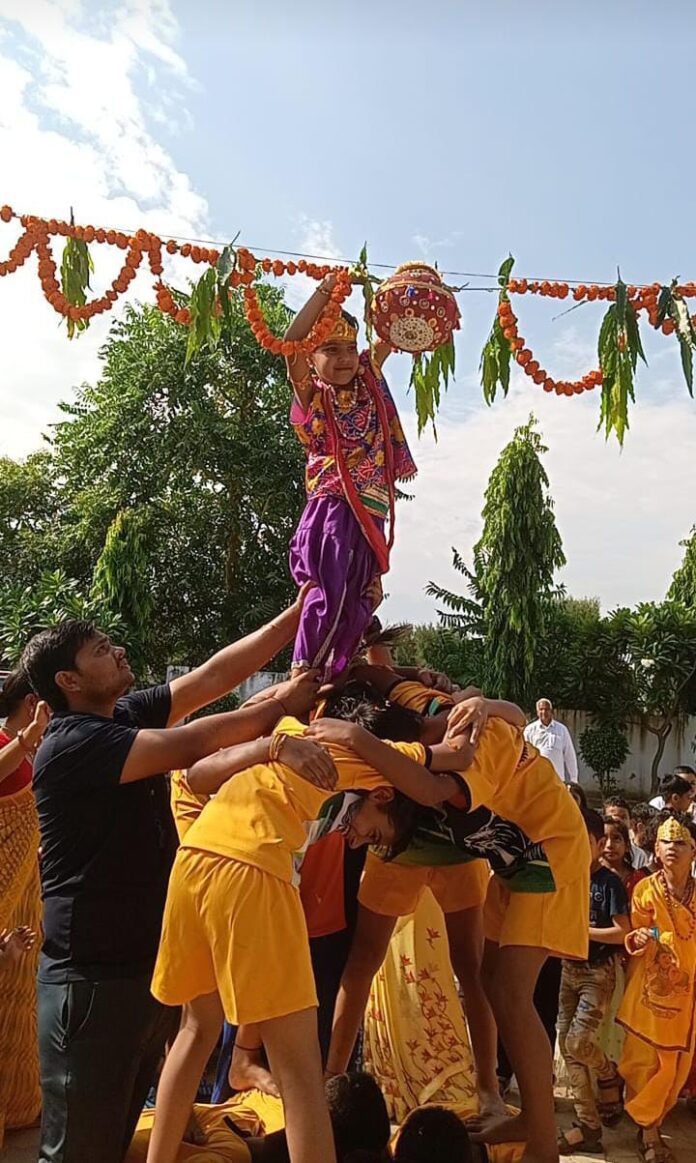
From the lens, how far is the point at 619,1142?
4711 mm

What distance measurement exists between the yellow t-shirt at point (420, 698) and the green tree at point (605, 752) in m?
16.6

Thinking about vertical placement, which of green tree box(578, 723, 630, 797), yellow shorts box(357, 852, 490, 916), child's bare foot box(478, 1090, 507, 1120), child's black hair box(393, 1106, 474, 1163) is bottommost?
child's bare foot box(478, 1090, 507, 1120)

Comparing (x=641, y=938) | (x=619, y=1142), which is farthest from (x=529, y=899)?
(x=619, y=1142)

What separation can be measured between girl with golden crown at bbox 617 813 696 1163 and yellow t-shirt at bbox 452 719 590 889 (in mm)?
1648

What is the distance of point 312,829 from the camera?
309 centimetres

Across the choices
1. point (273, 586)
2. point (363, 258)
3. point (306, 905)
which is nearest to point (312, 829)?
point (306, 905)

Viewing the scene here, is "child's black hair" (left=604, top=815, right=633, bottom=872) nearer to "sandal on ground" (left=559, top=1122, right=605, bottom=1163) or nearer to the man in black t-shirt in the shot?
"sandal on ground" (left=559, top=1122, right=605, bottom=1163)

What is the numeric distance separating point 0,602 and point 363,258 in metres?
13.0

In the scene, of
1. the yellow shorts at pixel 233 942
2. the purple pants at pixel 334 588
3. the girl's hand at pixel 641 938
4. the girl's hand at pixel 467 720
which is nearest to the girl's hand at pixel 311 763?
the yellow shorts at pixel 233 942

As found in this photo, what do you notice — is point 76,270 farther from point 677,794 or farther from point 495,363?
point 677,794

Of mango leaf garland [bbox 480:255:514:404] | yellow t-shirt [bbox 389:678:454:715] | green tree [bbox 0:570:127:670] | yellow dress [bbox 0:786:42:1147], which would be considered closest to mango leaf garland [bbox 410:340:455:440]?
mango leaf garland [bbox 480:255:514:404]

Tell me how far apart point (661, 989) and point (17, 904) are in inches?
122

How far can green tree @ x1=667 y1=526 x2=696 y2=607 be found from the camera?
23.7 meters

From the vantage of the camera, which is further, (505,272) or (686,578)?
(686,578)
